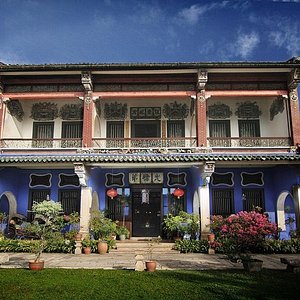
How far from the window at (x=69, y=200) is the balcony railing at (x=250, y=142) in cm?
600

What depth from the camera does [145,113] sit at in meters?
15.5

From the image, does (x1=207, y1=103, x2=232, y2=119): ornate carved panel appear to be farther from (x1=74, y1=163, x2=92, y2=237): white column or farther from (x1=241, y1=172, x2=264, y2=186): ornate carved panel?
(x1=74, y1=163, x2=92, y2=237): white column

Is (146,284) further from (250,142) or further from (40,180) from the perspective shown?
(40,180)

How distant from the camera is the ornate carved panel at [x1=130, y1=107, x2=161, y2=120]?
15.4m

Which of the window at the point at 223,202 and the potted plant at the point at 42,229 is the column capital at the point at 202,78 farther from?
the potted plant at the point at 42,229

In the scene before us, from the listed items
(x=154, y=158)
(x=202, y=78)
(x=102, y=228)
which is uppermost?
(x=202, y=78)

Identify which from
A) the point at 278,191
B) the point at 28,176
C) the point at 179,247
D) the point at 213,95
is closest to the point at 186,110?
the point at 213,95

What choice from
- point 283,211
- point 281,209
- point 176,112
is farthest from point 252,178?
point 176,112

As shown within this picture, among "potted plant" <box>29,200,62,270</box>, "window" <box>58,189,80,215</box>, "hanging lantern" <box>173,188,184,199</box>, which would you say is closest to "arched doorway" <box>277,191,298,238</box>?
"hanging lantern" <box>173,188,184,199</box>

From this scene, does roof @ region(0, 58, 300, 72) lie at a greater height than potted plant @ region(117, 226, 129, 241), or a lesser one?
greater

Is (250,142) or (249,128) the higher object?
(249,128)

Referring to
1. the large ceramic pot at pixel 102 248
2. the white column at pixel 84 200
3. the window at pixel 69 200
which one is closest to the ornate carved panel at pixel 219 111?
the white column at pixel 84 200

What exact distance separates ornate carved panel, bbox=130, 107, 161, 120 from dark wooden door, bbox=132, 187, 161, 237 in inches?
127

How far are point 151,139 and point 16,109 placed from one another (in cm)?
616
